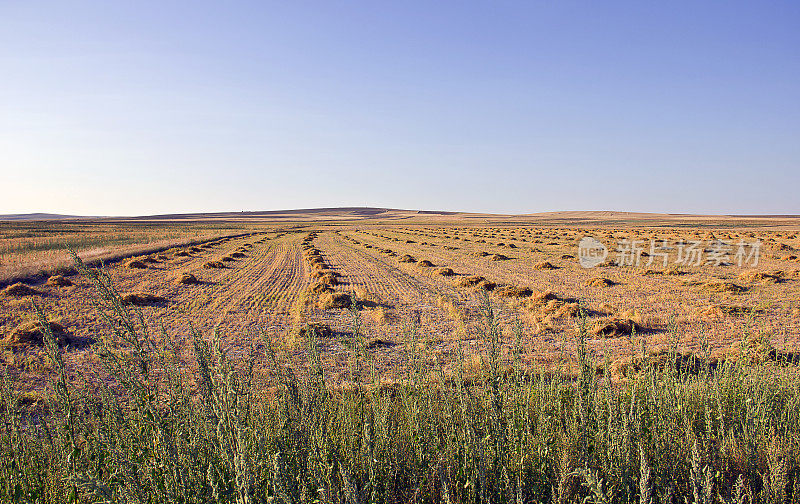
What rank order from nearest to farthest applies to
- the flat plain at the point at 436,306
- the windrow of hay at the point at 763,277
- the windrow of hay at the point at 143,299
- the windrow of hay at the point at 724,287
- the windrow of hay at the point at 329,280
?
Answer: 1. the flat plain at the point at 436,306
2. the windrow of hay at the point at 143,299
3. the windrow of hay at the point at 724,287
4. the windrow of hay at the point at 763,277
5. the windrow of hay at the point at 329,280

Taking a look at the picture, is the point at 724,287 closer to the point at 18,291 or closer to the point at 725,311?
the point at 725,311

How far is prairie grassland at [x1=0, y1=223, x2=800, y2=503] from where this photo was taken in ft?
10.6

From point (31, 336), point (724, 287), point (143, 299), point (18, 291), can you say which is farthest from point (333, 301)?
point (724, 287)

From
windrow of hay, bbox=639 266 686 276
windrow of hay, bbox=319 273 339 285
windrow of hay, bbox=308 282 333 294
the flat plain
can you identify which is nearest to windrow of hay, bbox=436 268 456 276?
the flat plain

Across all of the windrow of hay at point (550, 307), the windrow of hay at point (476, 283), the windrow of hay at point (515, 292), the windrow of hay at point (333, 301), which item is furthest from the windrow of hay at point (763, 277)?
the windrow of hay at point (333, 301)

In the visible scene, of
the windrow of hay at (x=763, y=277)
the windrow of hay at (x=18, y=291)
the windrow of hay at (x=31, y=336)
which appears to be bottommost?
the windrow of hay at (x=31, y=336)

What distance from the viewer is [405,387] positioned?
538 cm

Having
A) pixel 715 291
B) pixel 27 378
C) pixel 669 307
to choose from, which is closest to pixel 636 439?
pixel 27 378

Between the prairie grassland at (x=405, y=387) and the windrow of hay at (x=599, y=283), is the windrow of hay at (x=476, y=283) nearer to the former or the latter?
the prairie grassland at (x=405, y=387)

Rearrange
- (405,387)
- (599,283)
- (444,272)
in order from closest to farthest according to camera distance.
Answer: (405,387) → (599,283) → (444,272)

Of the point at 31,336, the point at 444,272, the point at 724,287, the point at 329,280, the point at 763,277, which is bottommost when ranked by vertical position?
the point at 31,336

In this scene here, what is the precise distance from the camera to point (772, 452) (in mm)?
3664

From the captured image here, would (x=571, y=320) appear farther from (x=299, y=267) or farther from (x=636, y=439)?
(x=299, y=267)

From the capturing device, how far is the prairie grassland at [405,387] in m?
3.22
